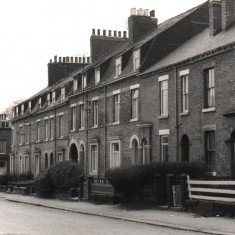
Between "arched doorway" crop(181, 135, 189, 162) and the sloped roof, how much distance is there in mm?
4101

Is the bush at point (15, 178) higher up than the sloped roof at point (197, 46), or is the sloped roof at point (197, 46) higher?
Answer: the sloped roof at point (197, 46)

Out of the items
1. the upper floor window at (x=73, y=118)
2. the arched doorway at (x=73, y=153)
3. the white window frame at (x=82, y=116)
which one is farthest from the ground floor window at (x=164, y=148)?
the arched doorway at (x=73, y=153)

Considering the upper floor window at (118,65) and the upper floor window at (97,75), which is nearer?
the upper floor window at (118,65)

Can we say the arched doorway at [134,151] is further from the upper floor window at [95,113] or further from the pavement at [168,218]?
the pavement at [168,218]

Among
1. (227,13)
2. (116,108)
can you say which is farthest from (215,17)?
(116,108)

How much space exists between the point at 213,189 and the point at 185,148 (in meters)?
9.84

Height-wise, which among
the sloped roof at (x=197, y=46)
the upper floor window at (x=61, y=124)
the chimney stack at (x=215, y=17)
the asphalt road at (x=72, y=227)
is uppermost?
the chimney stack at (x=215, y=17)

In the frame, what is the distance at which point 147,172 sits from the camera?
23.5 m

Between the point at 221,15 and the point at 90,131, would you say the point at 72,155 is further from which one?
the point at 221,15

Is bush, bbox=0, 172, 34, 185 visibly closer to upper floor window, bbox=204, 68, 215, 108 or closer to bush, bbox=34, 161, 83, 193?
bush, bbox=34, 161, 83, 193

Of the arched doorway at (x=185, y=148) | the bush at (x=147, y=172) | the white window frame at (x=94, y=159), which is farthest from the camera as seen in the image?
the white window frame at (x=94, y=159)

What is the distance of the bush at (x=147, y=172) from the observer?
23453 mm

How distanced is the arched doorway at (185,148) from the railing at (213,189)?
7929 mm

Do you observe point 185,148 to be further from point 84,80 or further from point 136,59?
point 84,80
